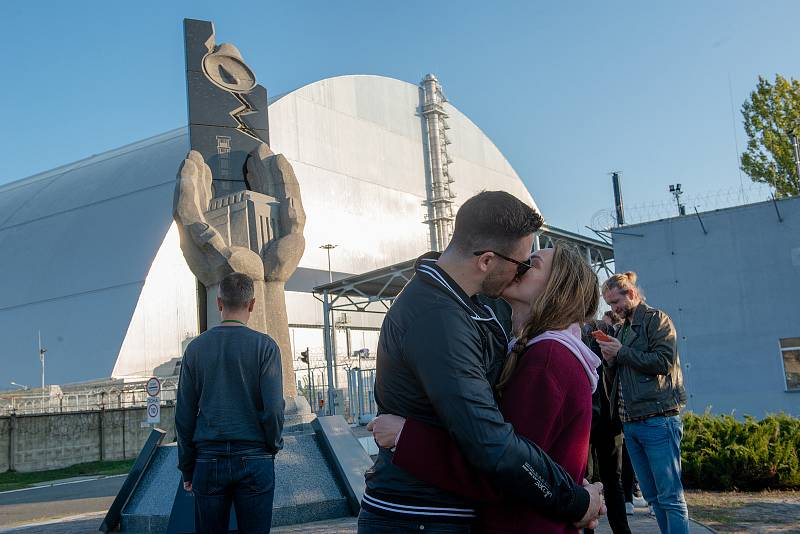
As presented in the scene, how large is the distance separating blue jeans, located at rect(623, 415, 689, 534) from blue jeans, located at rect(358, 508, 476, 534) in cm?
295

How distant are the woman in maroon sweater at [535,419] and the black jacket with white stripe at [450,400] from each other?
0.05 meters

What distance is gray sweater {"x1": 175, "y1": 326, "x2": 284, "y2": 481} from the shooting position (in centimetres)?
408

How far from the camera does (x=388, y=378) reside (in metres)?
2.55

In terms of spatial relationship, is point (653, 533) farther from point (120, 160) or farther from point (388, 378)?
point (120, 160)

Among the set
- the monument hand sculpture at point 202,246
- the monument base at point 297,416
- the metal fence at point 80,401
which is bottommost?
the metal fence at point 80,401

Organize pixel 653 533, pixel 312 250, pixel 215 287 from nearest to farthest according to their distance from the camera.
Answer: pixel 653 533
pixel 215 287
pixel 312 250

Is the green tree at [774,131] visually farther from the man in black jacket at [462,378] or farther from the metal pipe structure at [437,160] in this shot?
the man in black jacket at [462,378]

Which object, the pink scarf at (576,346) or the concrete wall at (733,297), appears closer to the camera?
the pink scarf at (576,346)

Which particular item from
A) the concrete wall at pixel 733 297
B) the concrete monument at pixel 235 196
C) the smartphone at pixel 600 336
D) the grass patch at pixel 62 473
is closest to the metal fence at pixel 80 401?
the grass patch at pixel 62 473

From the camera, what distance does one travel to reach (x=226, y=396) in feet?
13.5

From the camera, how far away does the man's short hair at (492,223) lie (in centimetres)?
258

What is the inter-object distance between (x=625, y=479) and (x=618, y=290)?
2.76m

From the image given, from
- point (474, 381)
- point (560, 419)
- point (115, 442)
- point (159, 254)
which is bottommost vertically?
point (115, 442)

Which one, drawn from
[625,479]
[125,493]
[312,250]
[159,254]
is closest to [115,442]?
[159,254]
